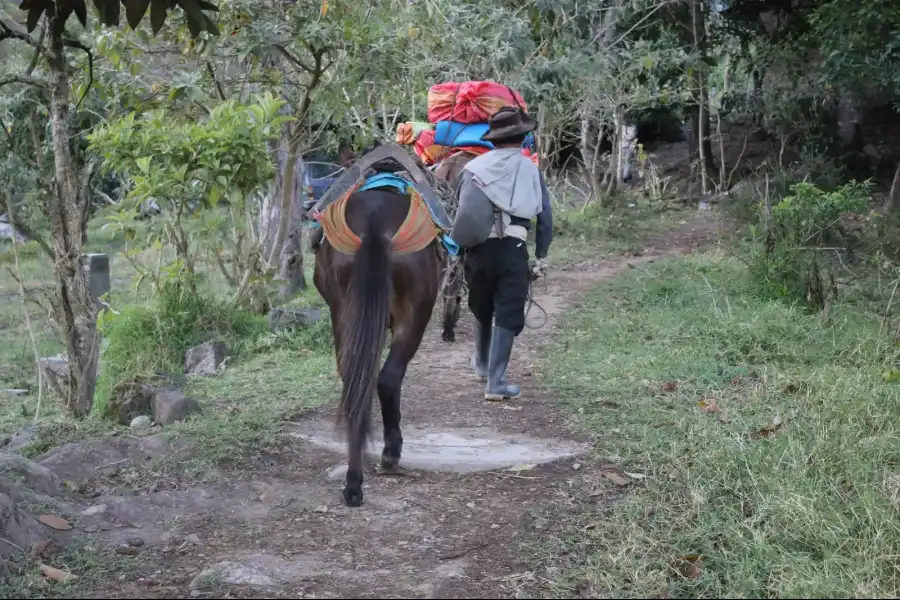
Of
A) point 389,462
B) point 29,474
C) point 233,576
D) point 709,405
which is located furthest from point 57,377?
point 709,405

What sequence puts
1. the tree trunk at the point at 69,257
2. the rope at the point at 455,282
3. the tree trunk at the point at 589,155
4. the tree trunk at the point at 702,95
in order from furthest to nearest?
1. the tree trunk at the point at 702,95
2. the tree trunk at the point at 589,155
3. the rope at the point at 455,282
4. the tree trunk at the point at 69,257

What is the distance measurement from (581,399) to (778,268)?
3.54 m

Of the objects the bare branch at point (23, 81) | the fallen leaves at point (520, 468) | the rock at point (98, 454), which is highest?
the bare branch at point (23, 81)

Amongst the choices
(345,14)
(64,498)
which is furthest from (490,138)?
(64,498)

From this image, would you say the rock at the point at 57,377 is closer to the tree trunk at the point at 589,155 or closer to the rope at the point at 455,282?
the rope at the point at 455,282

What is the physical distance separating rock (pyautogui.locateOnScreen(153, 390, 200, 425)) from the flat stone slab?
724 millimetres

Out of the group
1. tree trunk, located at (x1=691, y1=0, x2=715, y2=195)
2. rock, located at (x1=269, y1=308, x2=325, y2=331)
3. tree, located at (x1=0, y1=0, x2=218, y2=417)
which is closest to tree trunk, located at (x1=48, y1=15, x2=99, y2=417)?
tree, located at (x1=0, y1=0, x2=218, y2=417)

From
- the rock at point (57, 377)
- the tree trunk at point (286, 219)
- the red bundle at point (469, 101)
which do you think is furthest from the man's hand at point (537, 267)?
the rock at point (57, 377)

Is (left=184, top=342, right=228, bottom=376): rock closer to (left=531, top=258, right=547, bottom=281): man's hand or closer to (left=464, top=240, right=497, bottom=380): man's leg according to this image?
(left=464, top=240, right=497, bottom=380): man's leg

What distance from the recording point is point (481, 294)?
6375mm

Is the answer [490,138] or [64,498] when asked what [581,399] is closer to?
[490,138]

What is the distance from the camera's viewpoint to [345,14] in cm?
744

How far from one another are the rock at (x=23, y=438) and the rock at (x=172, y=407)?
72 cm

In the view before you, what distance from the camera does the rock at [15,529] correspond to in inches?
147
